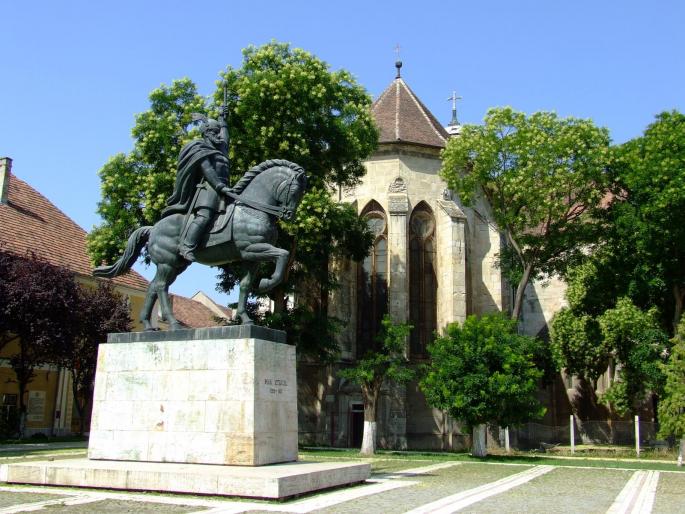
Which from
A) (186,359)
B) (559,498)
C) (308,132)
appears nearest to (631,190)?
(308,132)

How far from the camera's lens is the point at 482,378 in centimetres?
2405

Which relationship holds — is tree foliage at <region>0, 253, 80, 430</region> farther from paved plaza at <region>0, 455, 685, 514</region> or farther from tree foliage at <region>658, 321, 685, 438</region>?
tree foliage at <region>658, 321, 685, 438</region>

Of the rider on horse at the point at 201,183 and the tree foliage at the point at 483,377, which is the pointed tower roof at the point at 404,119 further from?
the rider on horse at the point at 201,183

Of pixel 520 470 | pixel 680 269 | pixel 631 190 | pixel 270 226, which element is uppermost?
pixel 631 190

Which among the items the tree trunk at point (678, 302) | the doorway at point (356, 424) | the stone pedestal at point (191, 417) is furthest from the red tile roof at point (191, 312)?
the stone pedestal at point (191, 417)

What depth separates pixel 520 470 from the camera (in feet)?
58.5

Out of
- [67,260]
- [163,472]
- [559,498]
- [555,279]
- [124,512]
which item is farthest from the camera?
[555,279]

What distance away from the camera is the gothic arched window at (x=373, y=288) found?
1380 inches

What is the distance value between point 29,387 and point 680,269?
29.3 meters

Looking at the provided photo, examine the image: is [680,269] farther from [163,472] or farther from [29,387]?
[29,387]

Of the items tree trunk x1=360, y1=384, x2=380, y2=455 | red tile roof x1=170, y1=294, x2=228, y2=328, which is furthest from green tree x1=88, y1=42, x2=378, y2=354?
red tile roof x1=170, y1=294, x2=228, y2=328

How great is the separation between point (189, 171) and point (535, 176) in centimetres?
2014

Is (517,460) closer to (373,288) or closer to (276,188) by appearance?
(373,288)

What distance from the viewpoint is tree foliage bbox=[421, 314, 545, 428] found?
2395 cm
